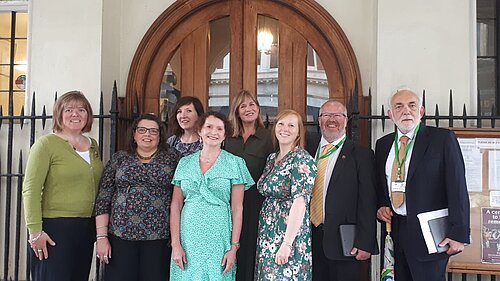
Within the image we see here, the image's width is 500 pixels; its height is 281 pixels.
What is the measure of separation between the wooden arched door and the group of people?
126cm

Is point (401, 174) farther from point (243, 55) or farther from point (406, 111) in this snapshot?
point (243, 55)

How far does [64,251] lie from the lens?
3.67 metres

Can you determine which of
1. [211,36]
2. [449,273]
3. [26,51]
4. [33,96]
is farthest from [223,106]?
[449,273]

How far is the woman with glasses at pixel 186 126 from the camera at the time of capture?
4016 millimetres

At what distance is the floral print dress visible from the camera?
339 centimetres

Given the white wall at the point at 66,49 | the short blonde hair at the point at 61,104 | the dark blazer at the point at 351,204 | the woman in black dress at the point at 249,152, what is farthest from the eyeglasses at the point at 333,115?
the white wall at the point at 66,49

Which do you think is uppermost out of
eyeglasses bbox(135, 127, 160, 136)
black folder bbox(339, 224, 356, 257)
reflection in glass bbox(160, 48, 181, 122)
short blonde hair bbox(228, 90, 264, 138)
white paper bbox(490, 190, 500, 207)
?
reflection in glass bbox(160, 48, 181, 122)

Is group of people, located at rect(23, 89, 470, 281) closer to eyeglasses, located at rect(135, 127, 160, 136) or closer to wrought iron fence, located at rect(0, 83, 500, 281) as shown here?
eyeglasses, located at rect(135, 127, 160, 136)

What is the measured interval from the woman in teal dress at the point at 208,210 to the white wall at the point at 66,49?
1.79 metres

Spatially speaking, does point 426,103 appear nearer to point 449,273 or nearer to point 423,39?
point 423,39

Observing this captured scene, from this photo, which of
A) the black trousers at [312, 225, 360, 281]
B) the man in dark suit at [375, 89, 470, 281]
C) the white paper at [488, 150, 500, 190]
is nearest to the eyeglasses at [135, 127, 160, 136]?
the black trousers at [312, 225, 360, 281]

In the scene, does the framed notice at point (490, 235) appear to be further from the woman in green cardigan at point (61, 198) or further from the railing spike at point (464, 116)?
the woman in green cardigan at point (61, 198)

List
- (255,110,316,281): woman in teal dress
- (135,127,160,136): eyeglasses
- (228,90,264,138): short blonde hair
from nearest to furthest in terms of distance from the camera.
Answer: (255,110,316,281): woman in teal dress, (135,127,160,136): eyeglasses, (228,90,264,138): short blonde hair

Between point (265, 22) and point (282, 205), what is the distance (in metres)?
2.28
